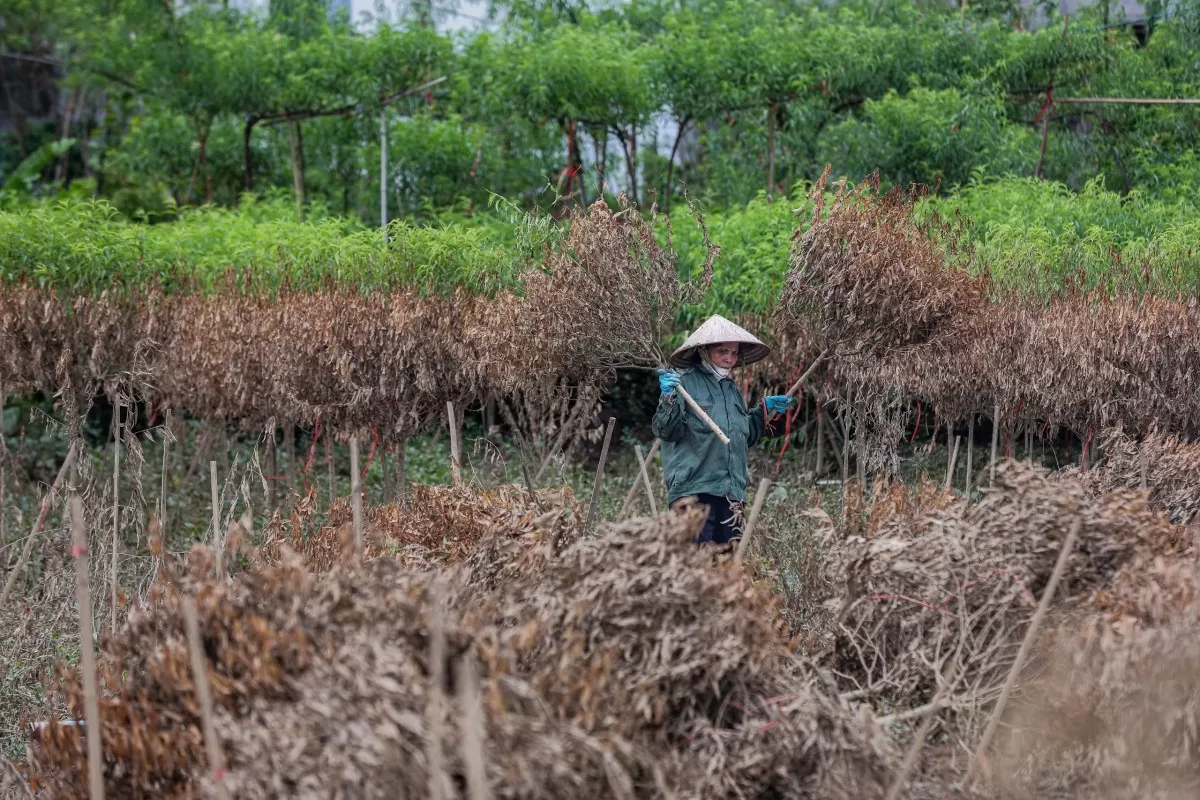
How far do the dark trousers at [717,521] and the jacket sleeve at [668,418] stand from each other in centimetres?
36

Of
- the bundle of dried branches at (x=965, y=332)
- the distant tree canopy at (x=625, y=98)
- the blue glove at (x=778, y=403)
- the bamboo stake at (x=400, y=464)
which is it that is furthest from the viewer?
the distant tree canopy at (x=625, y=98)

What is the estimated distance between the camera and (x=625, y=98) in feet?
51.6

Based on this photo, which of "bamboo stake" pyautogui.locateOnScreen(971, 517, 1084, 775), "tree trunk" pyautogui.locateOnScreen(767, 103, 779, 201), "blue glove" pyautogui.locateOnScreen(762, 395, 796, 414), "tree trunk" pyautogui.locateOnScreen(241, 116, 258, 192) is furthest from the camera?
"tree trunk" pyautogui.locateOnScreen(241, 116, 258, 192)

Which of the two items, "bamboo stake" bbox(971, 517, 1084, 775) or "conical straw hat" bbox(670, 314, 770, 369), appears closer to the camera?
"bamboo stake" bbox(971, 517, 1084, 775)

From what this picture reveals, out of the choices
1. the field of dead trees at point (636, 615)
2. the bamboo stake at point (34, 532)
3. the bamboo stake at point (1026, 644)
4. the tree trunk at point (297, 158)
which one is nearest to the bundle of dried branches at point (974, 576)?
the field of dead trees at point (636, 615)

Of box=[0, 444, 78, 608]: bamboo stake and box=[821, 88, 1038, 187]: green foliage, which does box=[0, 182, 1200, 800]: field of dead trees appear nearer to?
box=[0, 444, 78, 608]: bamboo stake

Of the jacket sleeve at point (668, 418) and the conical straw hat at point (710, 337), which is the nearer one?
the jacket sleeve at point (668, 418)

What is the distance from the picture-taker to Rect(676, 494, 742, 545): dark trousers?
6980 millimetres

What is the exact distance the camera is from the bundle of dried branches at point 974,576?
17.0 feet

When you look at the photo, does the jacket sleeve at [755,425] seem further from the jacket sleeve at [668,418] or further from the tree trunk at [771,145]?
the tree trunk at [771,145]

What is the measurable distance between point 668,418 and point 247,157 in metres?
12.4

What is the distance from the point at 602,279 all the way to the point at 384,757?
4.24 meters

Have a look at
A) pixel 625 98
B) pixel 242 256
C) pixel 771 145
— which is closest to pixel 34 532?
pixel 242 256

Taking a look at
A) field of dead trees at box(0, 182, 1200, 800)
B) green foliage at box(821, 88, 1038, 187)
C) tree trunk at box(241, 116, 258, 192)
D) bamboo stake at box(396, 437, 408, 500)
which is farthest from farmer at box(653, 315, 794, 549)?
tree trunk at box(241, 116, 258, 192)
